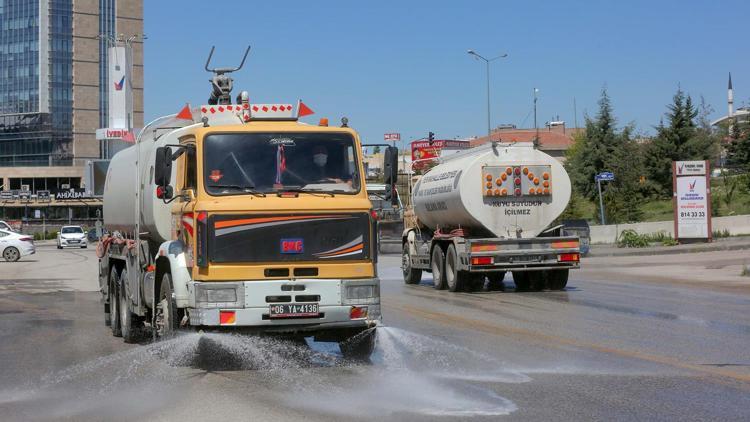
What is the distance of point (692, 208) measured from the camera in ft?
121

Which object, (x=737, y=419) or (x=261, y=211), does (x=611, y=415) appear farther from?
(x=261, y=211)

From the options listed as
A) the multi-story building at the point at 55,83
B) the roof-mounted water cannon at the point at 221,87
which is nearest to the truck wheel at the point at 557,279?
the roof-mounted water cannon at the point at 221,87

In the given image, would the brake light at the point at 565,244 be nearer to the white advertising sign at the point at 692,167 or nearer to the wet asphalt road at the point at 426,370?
the wet asphalt road at the point at 426,370

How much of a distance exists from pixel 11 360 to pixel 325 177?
4.47 m

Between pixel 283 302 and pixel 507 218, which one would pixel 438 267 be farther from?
pixel 283 302

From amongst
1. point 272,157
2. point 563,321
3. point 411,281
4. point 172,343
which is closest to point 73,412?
point 172,343

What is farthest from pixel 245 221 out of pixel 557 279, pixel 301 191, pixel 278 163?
pixel 557 279

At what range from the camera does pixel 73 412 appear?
8.05 m

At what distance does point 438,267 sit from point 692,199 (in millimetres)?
18065

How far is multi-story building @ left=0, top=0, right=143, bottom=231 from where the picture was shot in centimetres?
14275

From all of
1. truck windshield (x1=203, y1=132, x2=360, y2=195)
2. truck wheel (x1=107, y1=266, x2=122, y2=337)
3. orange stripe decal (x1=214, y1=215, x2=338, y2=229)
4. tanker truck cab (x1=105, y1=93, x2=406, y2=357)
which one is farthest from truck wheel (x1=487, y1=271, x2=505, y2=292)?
orange stripe decal (x1=214, y1=215, x2=338, y2=229)

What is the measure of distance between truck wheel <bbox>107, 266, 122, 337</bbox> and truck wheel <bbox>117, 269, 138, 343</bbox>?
0.66 feet

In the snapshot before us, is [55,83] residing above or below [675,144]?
above

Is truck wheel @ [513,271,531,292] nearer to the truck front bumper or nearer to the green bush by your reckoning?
the truck front bumper
